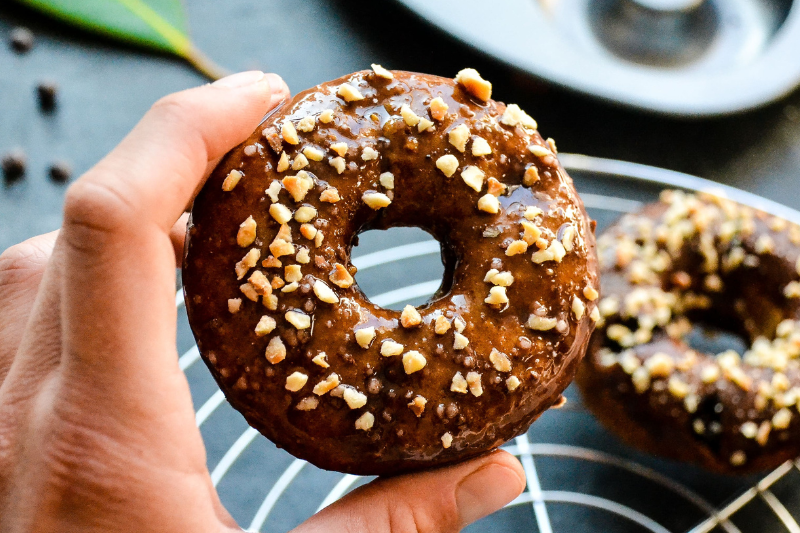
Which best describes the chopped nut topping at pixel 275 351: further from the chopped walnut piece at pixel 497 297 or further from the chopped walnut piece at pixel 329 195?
the chopped walnut piece at pixel 497 297

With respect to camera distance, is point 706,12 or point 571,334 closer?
point 571,334

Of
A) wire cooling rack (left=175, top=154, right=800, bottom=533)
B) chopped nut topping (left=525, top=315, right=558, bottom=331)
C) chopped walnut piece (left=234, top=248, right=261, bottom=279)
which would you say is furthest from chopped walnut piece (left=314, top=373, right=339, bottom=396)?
wire cooling rack (left=175, top=154, right=800, bottom=533)

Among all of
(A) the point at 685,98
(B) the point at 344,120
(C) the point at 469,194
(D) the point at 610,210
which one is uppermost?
(B) the point at 344,120

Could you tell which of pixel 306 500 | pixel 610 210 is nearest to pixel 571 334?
pixel 306 500

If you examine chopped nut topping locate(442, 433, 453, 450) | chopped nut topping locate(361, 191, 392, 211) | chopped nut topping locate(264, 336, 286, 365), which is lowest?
chopped nut topping locate(442, 433, 453, 450)

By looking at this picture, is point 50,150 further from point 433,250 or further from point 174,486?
point 174,486

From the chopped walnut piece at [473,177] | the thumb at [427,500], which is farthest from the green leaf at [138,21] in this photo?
the thumb at [427,500]

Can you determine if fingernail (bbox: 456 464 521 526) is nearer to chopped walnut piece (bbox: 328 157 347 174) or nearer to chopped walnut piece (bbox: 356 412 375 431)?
chopped walnut piece (bbox: 356 412 375 431)
